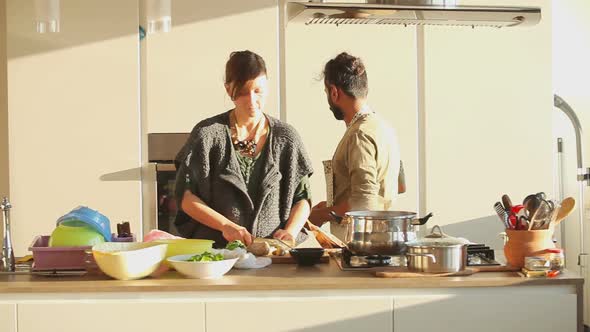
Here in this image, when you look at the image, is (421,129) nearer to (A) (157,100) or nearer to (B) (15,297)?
(A) (157,100)

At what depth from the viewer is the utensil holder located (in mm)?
2541

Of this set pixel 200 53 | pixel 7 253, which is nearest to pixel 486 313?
pixel 7 253

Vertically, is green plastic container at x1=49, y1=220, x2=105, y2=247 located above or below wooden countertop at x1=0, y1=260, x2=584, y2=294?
above

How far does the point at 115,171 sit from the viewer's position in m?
4.36

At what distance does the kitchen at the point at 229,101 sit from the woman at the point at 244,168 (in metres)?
1.28

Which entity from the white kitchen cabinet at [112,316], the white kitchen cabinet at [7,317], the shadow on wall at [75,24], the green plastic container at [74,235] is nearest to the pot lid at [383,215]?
the white kitchen cabinet at [112,316]

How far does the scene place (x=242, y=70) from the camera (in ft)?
10.1

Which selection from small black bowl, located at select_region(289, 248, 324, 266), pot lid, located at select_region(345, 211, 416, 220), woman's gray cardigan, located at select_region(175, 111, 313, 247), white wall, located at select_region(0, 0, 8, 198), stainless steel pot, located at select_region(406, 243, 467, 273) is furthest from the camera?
white wall, located at select_region(0, 0, 8, 198)

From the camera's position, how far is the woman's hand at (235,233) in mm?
2906

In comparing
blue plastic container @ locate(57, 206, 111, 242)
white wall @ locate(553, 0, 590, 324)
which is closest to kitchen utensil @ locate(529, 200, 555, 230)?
blue plastic container @ locate(57, 206, 111, 242)

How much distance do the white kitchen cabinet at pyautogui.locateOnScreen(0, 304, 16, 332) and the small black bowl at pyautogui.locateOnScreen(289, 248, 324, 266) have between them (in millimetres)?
867

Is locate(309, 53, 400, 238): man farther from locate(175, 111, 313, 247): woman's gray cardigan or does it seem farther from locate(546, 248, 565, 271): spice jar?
locate(546, 248, 565, 271): spice jar

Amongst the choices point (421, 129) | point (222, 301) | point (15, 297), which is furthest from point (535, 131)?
point (15, 297)

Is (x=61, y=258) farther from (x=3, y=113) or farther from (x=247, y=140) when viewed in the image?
(x=3, y=113)
